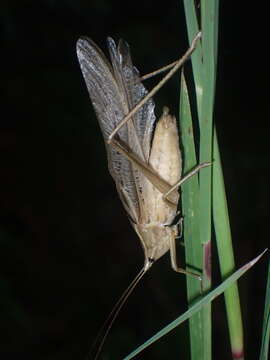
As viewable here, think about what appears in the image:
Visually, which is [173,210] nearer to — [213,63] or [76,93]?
[213,63]

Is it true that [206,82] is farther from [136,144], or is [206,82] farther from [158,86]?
[136,144]

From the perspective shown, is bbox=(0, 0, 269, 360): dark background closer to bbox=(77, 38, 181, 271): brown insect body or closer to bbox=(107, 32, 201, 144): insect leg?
bbox=(77, 38, 181, 271): brown insect body

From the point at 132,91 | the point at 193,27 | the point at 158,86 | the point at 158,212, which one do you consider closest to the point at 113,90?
the point at 132,91

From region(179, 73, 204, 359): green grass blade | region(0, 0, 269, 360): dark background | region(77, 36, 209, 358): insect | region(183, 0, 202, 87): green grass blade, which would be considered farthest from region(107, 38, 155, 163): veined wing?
region(0, 0, 269, 360): dark background

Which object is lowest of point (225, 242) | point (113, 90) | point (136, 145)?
point (225, 242)

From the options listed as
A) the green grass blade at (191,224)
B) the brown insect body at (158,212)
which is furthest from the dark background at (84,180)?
the green grass blade at (191,224)
